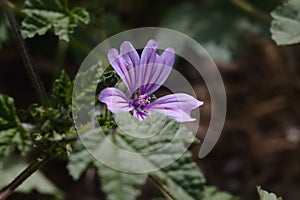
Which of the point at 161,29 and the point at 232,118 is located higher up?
the point at 161,29

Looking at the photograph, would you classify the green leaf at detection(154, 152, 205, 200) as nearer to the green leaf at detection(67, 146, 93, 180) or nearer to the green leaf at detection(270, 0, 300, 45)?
the green leaf at detection(67, 146, 93, 180)

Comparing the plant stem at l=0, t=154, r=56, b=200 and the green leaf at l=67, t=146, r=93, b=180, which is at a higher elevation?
the plant stem at l=0, t=154, r=56, b=200

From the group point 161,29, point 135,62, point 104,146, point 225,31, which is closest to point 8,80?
point 161,29

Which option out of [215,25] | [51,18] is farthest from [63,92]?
[215,25]

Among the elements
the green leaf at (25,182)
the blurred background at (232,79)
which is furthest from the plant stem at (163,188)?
the blurred background at (232,79)

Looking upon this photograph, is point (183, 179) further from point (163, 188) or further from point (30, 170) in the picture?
point (30, 170)

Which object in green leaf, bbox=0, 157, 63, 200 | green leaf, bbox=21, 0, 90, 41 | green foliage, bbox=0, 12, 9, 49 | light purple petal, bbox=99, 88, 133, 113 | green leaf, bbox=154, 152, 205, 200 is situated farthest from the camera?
green foliage, bbox=0, 12, 9, 49

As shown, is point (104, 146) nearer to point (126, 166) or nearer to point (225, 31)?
point (126, 166)

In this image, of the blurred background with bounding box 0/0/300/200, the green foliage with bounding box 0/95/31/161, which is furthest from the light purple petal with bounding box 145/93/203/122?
the blurred background with bounding box 0/0/300/200
